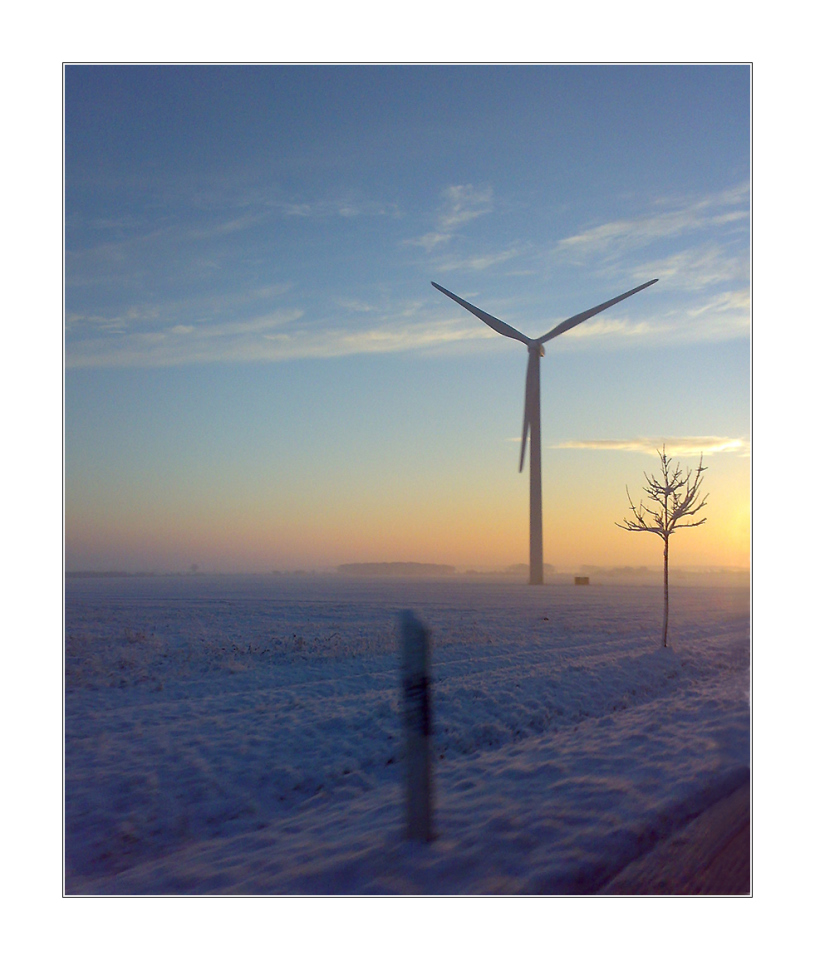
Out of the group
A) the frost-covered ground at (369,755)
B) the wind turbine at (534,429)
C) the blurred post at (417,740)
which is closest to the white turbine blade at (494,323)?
the wind turbine at (534,429)

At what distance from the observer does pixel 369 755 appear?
839cm

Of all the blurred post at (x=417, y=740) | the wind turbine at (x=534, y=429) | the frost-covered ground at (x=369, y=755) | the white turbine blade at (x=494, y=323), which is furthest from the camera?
the wind turbine at (x=534, y=429)

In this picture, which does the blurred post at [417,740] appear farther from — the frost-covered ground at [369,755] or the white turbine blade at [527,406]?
the white turbine blade at [527,406]

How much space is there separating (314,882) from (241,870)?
69 cm

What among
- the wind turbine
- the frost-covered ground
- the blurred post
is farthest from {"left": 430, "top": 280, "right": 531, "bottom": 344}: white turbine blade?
the blurred post

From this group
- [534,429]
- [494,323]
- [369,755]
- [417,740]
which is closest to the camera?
[417,740]

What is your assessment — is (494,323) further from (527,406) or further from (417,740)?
(417,740)

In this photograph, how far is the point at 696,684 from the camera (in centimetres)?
1260

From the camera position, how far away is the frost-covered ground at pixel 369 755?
5.36m

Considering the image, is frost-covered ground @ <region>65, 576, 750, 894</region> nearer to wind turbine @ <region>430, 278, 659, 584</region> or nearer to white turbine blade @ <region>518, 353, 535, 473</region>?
wind turbine @ <region>430, 278, 659, 584</region>

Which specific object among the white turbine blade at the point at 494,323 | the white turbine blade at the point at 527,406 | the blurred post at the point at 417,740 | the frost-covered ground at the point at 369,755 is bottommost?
the frost-covered ground at the point at 369,755

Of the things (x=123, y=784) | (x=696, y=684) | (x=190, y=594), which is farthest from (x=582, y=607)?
(x=123, y=784)

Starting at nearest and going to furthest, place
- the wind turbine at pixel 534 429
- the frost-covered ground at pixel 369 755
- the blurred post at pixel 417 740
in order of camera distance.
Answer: the frost-covered ground at pixel 369 755 → the blurred post at pixel 417 740 → the wind turbine at pixel 534 429

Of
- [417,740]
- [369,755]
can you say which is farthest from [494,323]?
[417,740]
